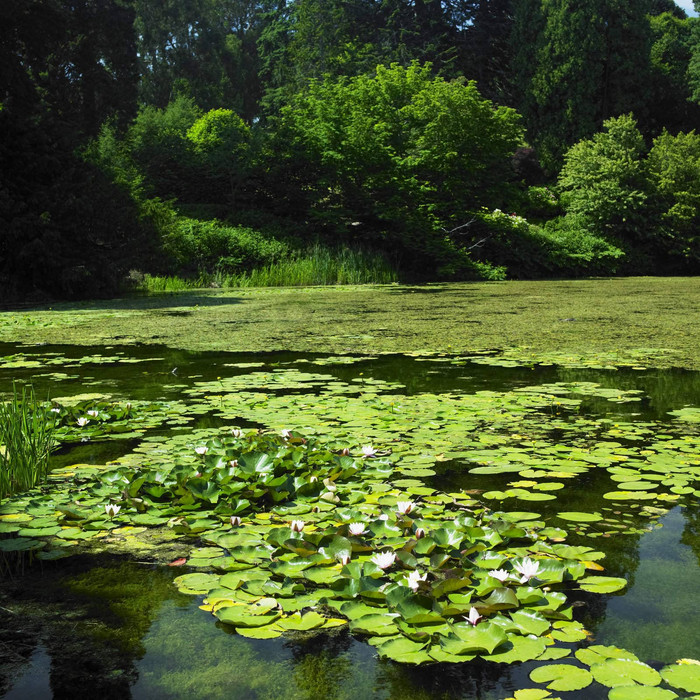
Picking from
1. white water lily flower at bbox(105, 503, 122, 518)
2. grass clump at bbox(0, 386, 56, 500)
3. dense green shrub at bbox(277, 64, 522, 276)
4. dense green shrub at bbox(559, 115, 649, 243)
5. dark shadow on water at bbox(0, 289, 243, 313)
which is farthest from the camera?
dense green shrub at bbox(559, 115, 649, 243)

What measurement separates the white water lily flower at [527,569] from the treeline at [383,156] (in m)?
10.8

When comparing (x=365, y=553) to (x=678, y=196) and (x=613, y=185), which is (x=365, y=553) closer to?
(x=613, y=185)

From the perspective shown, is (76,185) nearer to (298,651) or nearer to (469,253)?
(469,253)

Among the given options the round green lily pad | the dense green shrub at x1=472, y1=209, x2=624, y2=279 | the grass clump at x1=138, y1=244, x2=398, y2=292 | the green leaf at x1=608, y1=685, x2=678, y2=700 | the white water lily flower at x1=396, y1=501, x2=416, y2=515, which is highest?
the dense green shrub at x1=472, y1=209, x2=624, y2=279

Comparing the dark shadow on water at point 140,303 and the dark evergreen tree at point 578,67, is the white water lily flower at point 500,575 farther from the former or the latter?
the dark evergreen tree at point 578,67

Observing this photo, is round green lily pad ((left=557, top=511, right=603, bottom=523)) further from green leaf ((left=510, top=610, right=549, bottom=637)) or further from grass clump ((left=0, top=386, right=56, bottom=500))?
grass clump ((left=0, top=386, right=56, bottom=500))

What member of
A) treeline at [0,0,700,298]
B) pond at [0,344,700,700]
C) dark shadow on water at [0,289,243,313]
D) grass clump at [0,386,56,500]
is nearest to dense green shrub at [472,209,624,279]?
treeline at [0,0,700,298]

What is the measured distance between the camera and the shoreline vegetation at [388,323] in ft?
18.3

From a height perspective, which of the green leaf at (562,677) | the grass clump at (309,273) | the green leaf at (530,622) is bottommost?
the green leaf at (562,677)

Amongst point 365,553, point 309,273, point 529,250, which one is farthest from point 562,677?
point 529,250

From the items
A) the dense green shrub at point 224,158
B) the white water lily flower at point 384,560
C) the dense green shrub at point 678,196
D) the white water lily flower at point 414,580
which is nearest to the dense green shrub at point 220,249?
the dense green shrub at point 224,158

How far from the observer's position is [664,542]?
183 centimetres

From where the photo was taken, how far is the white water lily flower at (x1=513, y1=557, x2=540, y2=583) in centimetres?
155

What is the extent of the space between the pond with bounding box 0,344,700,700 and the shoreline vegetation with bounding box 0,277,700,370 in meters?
2.08
